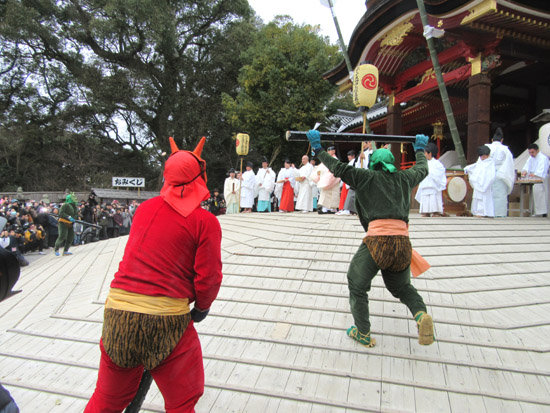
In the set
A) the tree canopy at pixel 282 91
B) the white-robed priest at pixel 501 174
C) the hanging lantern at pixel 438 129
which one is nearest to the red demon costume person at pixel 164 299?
the white-robed priest at pixel 501 174

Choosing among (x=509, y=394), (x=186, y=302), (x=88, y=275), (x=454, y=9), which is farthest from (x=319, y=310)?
(x=454, y=9)

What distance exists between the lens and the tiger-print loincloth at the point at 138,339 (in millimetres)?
1813

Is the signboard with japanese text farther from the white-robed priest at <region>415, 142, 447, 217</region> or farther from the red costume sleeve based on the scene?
Answer: the red costume sleeve

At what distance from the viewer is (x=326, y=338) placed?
11.0ft

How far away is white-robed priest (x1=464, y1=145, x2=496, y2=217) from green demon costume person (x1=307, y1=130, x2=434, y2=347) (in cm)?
540

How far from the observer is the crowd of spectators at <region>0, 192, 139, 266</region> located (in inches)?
376

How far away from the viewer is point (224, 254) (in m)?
5.67

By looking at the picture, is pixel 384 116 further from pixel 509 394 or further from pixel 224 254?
pixel 509 394

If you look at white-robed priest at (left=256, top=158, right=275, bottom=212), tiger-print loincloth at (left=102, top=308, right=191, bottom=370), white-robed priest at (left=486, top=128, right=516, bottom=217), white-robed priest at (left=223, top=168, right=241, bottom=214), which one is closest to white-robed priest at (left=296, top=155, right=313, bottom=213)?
white-robed priest at (left=256, top=158, right=275, bottom=212)

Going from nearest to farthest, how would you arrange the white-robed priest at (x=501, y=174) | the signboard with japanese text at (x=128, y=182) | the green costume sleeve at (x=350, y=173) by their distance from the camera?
1. the green costume sleeve at (x=350, y=173)
2. the white-robed priest at (x=501, y=174)
3. the signboard with japanese text at (x=128, y=182)

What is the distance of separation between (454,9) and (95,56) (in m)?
20.4

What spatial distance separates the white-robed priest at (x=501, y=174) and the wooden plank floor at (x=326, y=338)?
255 cm

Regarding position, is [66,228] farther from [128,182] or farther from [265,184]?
[128,182]

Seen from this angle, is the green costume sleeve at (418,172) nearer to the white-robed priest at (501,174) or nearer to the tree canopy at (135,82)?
the white-robed priest at (501,174)
